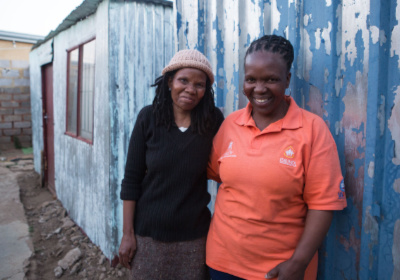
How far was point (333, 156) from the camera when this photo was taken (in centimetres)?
127

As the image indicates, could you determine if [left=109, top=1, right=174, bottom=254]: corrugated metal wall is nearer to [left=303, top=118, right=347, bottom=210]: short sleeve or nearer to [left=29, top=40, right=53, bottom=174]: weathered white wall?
[left=303, top=118, right=347, bottom=210]: short sleeve

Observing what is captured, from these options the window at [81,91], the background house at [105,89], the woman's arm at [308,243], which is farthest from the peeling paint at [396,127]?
the window at [81,91]

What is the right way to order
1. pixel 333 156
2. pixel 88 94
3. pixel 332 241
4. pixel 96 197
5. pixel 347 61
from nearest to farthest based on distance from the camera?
1. pixel 333 156
2. pixel 347 61
3. pixel 332 241
4. pixel 96 197
5. pixel 88 94

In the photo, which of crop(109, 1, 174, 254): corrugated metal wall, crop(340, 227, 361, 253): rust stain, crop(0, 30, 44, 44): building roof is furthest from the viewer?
crop(0, 30, 44, 44): building roof

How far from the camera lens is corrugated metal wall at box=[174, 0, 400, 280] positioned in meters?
1.33

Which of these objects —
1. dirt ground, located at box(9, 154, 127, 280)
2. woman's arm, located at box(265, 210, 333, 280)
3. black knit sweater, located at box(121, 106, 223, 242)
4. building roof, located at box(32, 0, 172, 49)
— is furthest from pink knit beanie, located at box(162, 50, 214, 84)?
dirt ground, located at box(9, 154, 127, 280)

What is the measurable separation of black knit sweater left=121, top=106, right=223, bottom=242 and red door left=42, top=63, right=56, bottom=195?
19.7ft

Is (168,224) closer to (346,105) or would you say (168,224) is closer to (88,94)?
Answer: (346,105)

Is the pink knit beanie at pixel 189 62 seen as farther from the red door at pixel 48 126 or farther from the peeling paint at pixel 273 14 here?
the red door at pixel 48 126

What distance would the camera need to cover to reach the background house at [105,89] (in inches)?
149

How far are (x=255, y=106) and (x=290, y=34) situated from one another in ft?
1.68

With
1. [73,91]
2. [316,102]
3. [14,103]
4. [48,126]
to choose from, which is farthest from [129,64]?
[14,103]

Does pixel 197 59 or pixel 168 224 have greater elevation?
pixel 197 59

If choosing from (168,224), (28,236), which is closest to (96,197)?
(28,236)
